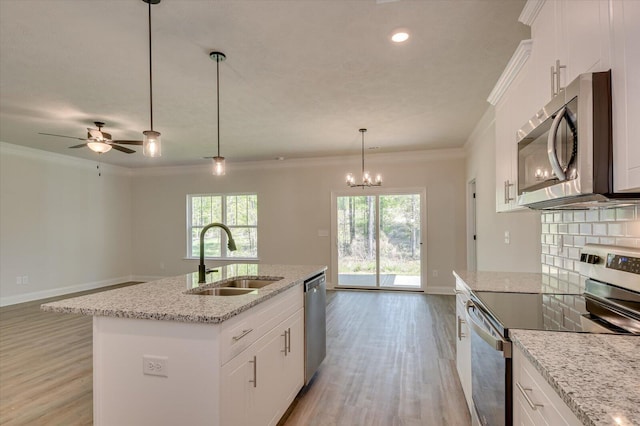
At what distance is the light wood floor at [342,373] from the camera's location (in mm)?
2297

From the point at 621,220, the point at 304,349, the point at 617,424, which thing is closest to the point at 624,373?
the point at 617,424

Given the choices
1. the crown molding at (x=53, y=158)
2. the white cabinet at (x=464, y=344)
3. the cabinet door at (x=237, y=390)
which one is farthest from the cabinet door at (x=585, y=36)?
the crown molding at (x=53, y=158)

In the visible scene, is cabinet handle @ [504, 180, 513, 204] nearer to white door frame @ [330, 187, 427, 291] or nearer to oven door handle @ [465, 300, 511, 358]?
oven door handle @ [465, 300, 511, 358]

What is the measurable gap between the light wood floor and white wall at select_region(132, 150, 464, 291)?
184 cm

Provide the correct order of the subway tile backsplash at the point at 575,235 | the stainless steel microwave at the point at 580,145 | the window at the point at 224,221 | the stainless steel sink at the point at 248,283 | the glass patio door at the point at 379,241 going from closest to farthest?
the stainless steel microwave at the point at 580,145, the subway tile backsplash at the point at 575,235, the stainless steel sink at the point at 248,283, the glass patio door at the point at 379,241, the window at the point at 224,221

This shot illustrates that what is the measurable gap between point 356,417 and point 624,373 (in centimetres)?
175

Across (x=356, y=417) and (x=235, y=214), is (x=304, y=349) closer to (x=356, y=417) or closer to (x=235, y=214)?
(x=356, y=417)

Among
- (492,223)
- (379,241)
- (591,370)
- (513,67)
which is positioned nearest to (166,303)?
(591,370)

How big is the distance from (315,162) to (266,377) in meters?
5.27

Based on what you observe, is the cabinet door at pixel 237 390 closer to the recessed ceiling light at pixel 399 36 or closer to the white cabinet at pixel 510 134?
the white cabinet at pixel 510 134

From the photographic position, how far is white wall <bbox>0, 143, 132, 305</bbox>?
18.0ft

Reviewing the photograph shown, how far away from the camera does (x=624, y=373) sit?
0.88m

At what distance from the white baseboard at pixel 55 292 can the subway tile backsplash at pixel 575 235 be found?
23.9 feet

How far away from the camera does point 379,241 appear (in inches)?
254
